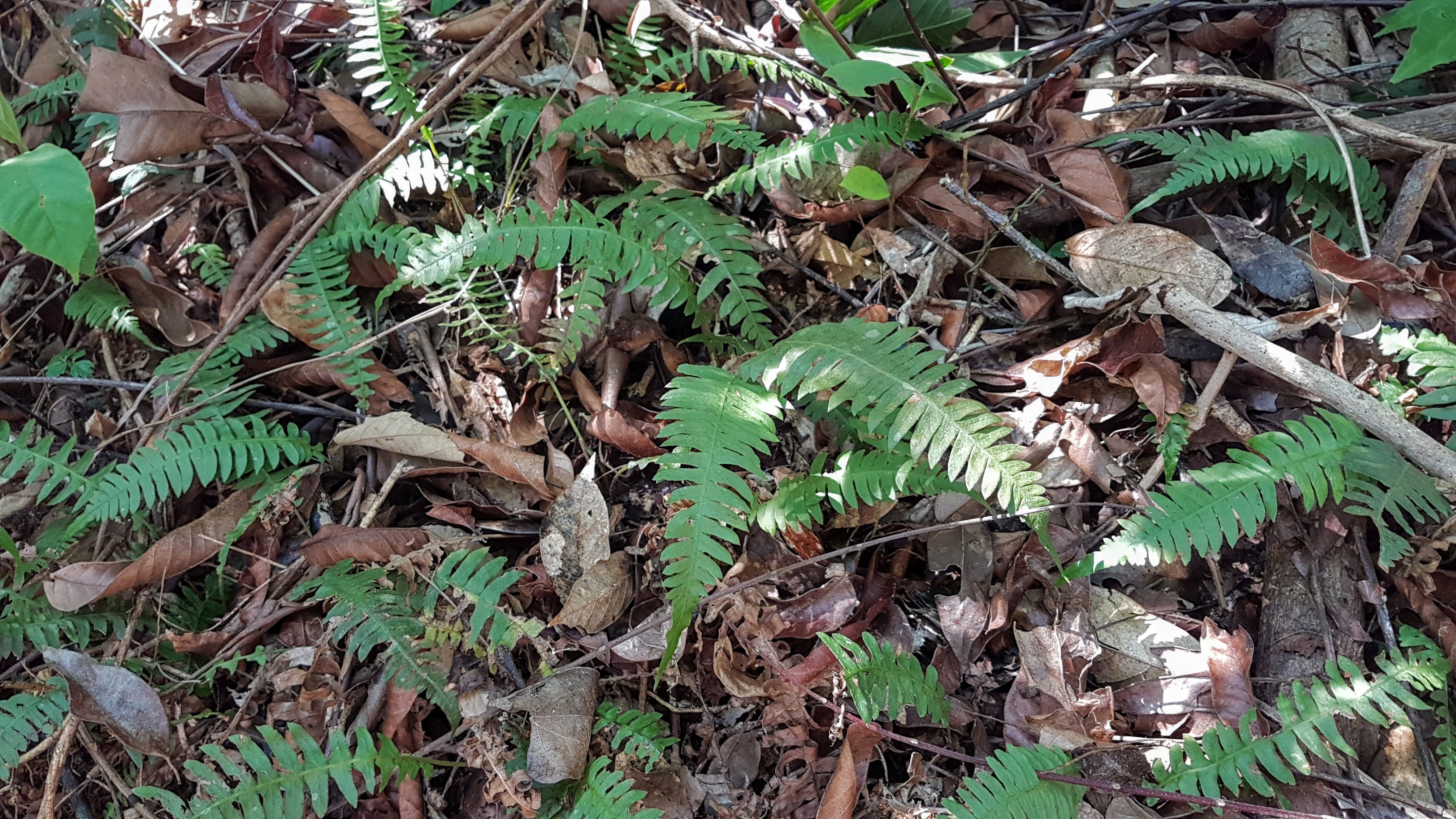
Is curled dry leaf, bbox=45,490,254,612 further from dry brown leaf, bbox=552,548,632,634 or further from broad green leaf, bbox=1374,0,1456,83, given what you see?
broad green leaf, bbox=1374,0,1456,83

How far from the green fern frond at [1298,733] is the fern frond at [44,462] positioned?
123 inches

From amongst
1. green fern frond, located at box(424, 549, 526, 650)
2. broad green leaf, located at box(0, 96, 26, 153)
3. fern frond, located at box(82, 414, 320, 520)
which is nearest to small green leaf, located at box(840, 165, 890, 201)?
green fern frond, located at box(424, 549, 526, 650)

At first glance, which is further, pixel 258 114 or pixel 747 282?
pixel 258 114

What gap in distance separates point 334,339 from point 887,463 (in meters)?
1.80

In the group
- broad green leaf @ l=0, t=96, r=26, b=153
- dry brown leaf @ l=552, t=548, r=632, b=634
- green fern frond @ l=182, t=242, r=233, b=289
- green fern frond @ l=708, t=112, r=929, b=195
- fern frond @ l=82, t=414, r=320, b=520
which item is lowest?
dry brown leaf @ l=552, t=548, r=632, b=634

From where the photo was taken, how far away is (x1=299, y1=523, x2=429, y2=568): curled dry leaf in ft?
7.73

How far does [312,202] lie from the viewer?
2.91m

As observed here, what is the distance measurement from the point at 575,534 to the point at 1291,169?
2.29 metres

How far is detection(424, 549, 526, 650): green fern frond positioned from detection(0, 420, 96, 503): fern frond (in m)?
1.27

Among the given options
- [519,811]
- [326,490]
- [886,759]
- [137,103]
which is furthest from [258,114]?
[886,759]

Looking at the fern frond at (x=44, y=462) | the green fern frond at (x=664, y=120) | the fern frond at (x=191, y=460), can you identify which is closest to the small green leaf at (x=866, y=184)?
the green fern frond at (x=664, y=120)

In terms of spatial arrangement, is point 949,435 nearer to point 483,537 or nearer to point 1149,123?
point 483,537

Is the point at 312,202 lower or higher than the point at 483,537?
higher

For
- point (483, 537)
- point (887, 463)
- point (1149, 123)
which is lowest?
point (483, 537)
